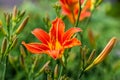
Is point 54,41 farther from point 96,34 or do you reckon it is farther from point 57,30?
point 96,34

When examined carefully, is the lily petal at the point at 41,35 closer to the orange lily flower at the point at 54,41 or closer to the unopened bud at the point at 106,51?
the orange lily flower at the point at 54,41

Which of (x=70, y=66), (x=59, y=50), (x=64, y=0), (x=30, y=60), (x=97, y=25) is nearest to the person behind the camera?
(x=59, y=50)

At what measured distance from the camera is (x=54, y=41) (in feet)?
6.57

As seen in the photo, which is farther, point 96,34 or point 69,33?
point 96,34

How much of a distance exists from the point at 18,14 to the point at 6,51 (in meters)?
0.24

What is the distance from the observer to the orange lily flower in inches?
73.5

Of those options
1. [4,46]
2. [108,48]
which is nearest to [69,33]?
[108,48]

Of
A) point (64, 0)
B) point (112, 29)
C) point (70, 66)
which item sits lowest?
point (112, 29)

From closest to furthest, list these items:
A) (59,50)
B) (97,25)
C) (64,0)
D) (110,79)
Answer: (59,50), (64,0), (110,79), (97,25)

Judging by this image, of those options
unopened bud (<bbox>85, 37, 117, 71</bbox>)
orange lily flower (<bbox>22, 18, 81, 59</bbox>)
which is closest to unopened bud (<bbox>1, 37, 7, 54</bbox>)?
orange lily flower (<bbox>22, 18, 81, 59</bbox>)

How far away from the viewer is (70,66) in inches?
142

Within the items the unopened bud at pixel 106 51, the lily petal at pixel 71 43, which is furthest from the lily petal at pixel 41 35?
the unopened bud at pixel 106 51

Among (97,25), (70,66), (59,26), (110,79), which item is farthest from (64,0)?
(97,25)

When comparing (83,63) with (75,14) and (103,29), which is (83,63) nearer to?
(75,14)
